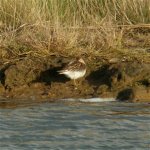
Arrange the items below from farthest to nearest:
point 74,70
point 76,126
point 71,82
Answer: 1. point 71,82
2. point 74,70
3. point 76,126

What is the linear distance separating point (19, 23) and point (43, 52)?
4.15ft

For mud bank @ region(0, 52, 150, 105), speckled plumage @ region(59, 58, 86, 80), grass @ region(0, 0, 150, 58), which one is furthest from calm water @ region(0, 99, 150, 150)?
grass @ region(0, 0, 150, 58)

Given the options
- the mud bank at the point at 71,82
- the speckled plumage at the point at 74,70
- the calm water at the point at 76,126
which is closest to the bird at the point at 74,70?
the speckled plumage at the point at 74,70

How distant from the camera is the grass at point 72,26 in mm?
11414

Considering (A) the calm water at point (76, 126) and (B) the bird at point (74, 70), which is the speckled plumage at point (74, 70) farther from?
(A) the calm water at point (76, 126)

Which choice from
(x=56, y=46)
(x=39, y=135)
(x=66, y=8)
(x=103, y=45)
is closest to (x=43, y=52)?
(x=56, y=46)

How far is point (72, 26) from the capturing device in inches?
471

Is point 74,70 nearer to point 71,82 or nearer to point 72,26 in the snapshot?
Answer: point 71,82

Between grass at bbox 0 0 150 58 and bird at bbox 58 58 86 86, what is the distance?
0.59 metres

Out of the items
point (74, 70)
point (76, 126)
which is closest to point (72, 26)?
point (74, 70)

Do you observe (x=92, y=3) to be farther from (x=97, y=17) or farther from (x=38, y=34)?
(x=38, y=34)

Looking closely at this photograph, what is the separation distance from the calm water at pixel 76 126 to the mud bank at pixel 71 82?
334mm

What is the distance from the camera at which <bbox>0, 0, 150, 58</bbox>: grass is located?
A: 1141 centimetres

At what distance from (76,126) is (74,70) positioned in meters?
1.64
